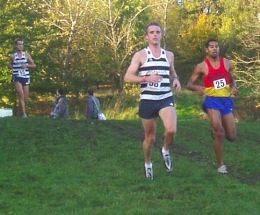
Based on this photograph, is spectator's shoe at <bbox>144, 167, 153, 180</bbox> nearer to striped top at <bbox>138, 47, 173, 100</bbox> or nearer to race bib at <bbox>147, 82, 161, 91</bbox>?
striped top at <bbox>138, 47, 173, 100</bbox>

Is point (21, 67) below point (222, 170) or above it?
above

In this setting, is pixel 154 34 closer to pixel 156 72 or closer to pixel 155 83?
pixel 156 72

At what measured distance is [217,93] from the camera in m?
9.77

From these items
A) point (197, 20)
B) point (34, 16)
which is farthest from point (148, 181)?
point (197, 20)

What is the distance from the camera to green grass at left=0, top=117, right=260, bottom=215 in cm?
742

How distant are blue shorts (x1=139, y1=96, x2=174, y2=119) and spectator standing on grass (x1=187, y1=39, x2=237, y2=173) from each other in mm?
893

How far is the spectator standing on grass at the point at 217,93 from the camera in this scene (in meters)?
9.76

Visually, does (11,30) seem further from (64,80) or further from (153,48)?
(153,48)

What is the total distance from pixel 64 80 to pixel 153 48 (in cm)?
3235

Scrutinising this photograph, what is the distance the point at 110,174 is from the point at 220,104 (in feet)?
6.58

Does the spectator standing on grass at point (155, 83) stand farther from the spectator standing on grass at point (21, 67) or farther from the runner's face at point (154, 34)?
the spectator standing on grass at point (21, 67)

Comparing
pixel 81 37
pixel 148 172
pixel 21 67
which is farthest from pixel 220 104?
pixel 81 37

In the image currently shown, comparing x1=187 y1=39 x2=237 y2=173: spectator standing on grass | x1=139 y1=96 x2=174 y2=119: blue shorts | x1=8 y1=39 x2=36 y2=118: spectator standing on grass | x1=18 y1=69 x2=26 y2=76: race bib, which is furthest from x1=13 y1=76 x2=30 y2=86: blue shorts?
x1=139 y1=96 x2=174 y2=119: blue shorts

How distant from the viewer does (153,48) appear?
9008mm
